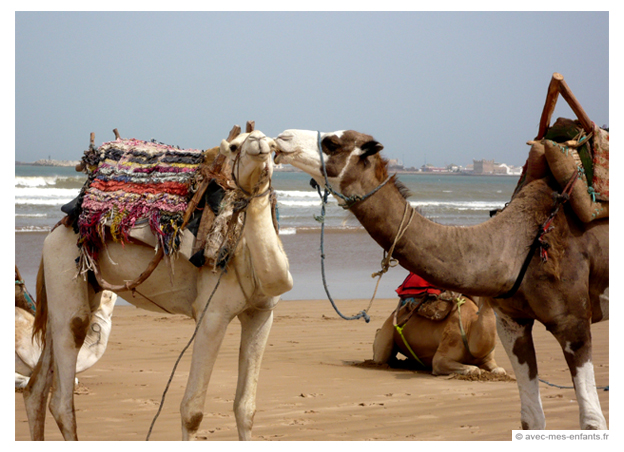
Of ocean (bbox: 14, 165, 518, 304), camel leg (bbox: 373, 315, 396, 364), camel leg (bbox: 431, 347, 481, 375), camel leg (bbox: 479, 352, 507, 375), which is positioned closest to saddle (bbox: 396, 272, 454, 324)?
camel leg (bbox: 373, 315, 396, 364)

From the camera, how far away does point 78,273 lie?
4.73 meters

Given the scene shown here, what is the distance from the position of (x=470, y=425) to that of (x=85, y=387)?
362 centimetres

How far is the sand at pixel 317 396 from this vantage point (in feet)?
17.9

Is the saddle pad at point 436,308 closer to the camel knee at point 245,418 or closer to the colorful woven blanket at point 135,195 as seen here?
the camel knee at point 245,418

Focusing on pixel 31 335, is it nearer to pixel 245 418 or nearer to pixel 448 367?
pixel 245 418

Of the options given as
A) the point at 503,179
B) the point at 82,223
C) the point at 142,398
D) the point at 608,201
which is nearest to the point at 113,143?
the point at 82,223

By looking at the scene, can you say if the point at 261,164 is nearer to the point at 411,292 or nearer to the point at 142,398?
the point at 142,398

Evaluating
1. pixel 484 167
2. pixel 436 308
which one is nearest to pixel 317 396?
pixel 436 308

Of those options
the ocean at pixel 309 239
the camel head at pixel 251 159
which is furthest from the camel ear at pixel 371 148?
the camel head at pixel 251 159

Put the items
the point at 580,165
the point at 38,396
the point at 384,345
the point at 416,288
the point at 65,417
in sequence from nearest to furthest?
the point at 580,165 < the point at 65,417 < the point at 38,396 < the point at 416,288 < the point at 384,345

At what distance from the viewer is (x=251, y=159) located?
155 inches

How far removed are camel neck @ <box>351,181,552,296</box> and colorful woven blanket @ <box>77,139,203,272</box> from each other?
1.39 m

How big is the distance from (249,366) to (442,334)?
10.4ft

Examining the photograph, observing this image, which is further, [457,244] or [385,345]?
[385,345]
